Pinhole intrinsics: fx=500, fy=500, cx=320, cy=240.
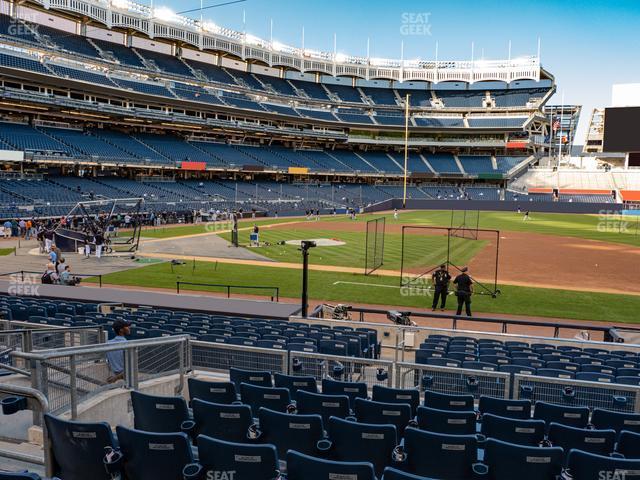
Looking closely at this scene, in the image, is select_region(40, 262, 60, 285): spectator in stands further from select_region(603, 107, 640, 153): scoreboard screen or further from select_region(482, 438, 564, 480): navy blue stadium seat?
select_region(603, 107, 640, 153): scoreboard screen

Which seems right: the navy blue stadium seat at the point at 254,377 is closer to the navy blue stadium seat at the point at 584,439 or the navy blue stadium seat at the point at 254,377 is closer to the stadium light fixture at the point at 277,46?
the navy blue stadium seat at the point at 584,439

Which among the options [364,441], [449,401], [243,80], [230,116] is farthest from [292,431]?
[243,80]

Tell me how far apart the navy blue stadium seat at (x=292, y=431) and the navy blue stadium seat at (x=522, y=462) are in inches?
68.6

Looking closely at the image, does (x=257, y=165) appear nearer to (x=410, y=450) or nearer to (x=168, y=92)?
(x=168, y=92)

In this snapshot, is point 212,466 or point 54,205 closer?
point 212,466

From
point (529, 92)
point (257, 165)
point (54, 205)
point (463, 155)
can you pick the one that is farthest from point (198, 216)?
point (529, 92)

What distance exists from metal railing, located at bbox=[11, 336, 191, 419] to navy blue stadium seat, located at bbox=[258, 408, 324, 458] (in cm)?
228

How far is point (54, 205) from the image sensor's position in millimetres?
48156

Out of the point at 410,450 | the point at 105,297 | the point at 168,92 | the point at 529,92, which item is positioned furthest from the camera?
the point at 529,92

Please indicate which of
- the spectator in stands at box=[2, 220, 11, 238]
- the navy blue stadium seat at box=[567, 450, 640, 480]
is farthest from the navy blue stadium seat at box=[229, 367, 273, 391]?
the spectator in stands at box=[2, 220, 11, 238]

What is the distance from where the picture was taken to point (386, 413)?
19.6 ft

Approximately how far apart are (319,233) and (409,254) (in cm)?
1374

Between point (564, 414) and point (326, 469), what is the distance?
13.1ft

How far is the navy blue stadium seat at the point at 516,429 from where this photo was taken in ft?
18.4
